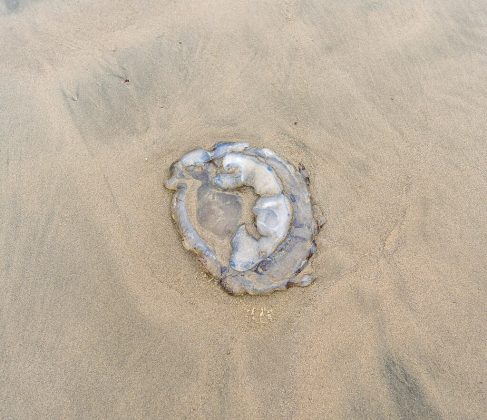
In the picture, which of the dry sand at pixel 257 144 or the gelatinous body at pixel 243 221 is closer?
the dry sand at pixel 257 144

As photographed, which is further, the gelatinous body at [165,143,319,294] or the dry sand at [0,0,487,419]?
the gelatinous body at [165,143,319,294]

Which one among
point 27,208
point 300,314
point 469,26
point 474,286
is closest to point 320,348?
point 300,314

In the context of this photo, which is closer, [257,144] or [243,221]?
[243,221]

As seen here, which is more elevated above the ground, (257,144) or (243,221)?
(257,144)
